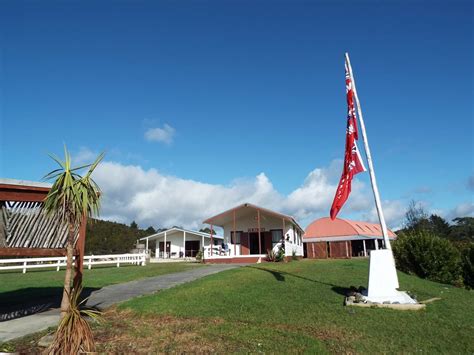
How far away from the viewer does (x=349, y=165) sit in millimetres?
10492

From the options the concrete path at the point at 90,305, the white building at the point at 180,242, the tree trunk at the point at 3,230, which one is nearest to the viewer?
the concrete path at the point at 90,305

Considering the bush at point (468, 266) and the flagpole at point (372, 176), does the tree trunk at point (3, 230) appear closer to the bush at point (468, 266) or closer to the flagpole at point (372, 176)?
the flagpole at point (372, 176)

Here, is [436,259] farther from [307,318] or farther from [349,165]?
[307,318]

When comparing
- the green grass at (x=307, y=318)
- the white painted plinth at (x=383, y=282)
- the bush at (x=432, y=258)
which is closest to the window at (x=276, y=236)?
the bush at (x=432, y=258)

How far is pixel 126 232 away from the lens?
61.0m

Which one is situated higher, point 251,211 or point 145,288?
point 251,211

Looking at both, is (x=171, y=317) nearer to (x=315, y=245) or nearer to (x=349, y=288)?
(x=349, y=288)

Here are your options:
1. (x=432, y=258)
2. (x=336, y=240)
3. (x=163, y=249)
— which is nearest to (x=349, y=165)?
(x=432, y=258)

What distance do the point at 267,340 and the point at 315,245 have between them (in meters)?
34.7

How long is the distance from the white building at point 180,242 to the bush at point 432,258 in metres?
27.3

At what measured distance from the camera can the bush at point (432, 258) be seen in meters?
16.3

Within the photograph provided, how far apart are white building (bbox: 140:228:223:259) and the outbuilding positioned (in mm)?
11718

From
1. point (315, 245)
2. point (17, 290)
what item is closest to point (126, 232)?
point (315, 245)

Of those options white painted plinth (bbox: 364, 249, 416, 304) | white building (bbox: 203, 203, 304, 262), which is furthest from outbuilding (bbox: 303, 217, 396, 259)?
white painted plinth (bbox: 364, 249, 416, 304)
